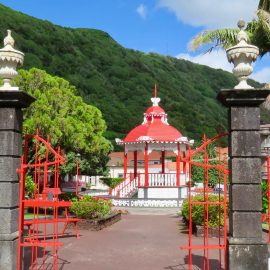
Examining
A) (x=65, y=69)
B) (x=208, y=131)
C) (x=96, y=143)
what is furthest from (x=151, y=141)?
(x=65, y=69)

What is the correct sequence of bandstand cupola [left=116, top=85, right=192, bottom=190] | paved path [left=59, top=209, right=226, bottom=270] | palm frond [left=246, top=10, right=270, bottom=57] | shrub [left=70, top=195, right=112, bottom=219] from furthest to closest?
bandstand cupola [left=116, top=85, right=192, bottom=190], palm frond [left=246, top=10, right=270, bottom=57], shrub [left=70, top=195, right=112, bottom=219], paved path [left=59, top=209, right=226, bottom=270]

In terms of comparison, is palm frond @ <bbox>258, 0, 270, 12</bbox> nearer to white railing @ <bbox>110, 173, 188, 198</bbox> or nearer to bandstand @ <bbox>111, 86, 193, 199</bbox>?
bandstand @ <bbox>111, 86, 193, 199</bbox>

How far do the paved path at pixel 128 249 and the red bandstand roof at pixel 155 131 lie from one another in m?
9.61

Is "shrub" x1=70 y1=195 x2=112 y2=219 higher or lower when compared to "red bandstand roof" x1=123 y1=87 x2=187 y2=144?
lower

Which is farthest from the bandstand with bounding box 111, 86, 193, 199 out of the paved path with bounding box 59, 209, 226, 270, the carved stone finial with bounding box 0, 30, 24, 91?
the carved stone finial with bounding box 0, 30, 24, 91

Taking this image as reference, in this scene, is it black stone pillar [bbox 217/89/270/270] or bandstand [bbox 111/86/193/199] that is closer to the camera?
black stone pillar [bbox 217/89/270/270]

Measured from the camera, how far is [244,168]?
695 centimetres

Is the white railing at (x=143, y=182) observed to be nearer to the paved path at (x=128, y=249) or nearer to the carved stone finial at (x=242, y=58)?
the paved path at (x=128, y=249)

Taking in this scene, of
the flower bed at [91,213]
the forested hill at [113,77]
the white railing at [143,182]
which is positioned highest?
the forested hill at [113,77]

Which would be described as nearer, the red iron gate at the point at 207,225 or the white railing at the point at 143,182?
the red iron gate at the point at 207,225

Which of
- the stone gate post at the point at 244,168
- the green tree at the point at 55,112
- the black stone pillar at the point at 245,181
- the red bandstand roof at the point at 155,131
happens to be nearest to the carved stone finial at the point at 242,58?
the stone gate post at the point at 244,168

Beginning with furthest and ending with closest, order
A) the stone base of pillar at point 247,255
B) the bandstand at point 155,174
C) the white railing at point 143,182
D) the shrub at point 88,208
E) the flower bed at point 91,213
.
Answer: the white railing at point 143,182 → the bandstand at point 155,174 → the shrub at point 88,208 → the flower bed at point 91,213 → the stone base of pillar at point 247,255

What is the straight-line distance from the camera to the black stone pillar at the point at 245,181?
6805mm

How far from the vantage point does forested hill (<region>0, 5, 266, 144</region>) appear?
262 feet
